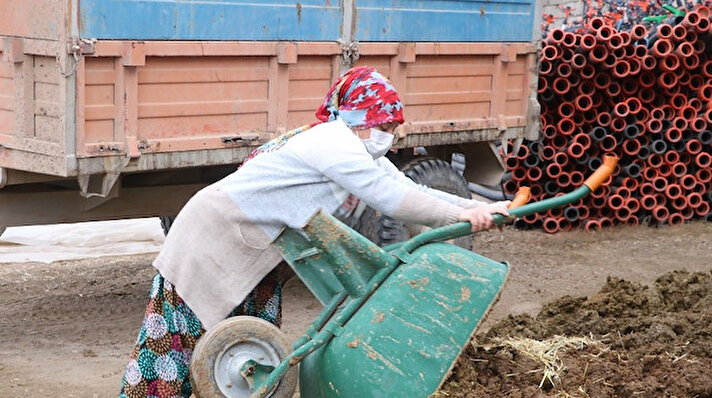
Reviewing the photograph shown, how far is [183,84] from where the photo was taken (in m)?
5.84

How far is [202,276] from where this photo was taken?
13.4 ft

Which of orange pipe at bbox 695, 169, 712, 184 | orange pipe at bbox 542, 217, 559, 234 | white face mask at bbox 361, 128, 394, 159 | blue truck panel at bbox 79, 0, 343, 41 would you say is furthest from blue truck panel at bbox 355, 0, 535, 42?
white face mask at bbox 361, 128, 394, 159

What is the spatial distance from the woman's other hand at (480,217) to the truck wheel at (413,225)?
269cm

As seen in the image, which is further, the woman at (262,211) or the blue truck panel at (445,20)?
the blue truck panel at (445,20)

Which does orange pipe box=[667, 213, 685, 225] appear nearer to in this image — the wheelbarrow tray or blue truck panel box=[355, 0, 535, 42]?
blue truck panel box=[355, 0, 535, 42]

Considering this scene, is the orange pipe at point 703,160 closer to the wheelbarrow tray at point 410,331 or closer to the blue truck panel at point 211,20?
the blue truck panel at point 211,20

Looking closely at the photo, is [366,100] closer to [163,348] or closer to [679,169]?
[163,348]

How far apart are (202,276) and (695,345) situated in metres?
2.13

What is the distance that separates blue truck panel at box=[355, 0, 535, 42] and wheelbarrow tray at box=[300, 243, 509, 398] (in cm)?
321

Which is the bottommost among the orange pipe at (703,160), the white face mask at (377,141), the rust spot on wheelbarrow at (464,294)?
the orange pipe at (703,160)

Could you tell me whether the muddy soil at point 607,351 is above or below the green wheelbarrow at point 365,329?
below

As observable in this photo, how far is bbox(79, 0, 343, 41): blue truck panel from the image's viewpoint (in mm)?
5379

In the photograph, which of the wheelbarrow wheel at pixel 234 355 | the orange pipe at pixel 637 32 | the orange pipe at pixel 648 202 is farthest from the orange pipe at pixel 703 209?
the wheelbarrow wheel at pixel 234 355

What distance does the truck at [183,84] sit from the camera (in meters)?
5.33
